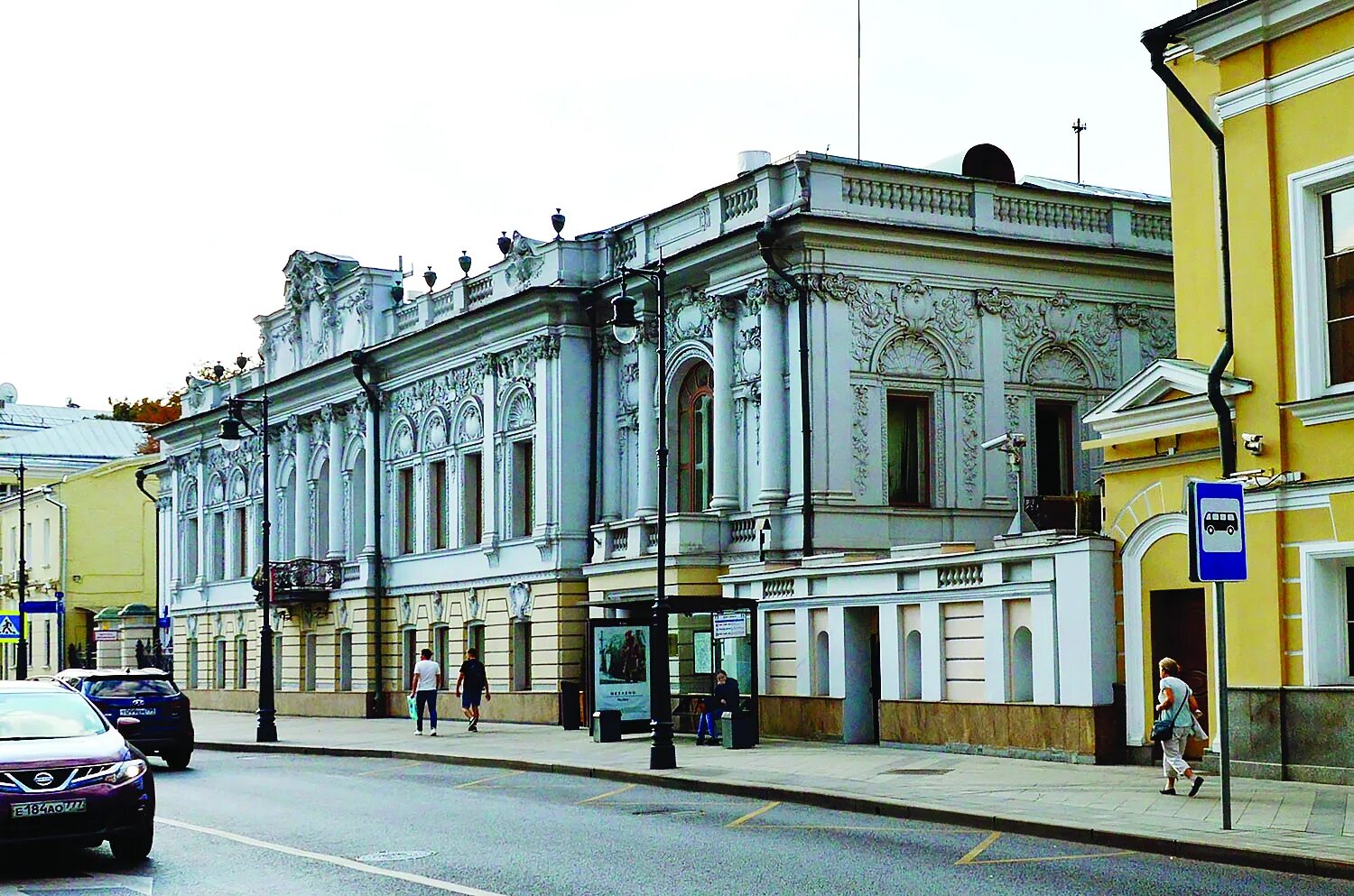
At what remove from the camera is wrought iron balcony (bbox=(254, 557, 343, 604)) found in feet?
160

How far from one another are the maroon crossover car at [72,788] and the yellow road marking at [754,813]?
5731 mm

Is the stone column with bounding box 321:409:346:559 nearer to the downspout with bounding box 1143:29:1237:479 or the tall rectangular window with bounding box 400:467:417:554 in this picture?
the tall rectangular window with bounding box 400:467:417:554

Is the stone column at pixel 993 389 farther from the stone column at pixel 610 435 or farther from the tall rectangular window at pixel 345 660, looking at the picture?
the tall rectangular window at pixel 345 660

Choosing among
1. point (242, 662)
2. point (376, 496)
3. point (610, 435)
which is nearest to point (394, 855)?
point (610, 435)

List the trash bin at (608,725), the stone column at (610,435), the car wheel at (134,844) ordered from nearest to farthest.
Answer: the car wheel at (134,844) → the trash bin at (608,725) → the stone column at (610,435)

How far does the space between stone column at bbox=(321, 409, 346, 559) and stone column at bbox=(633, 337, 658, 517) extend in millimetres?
14647

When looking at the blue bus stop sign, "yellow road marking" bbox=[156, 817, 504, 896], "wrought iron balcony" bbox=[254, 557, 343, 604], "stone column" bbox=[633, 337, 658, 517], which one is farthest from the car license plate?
"wrought iron balcony" bbox=[254, 557, 343, 604]

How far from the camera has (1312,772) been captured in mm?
18859

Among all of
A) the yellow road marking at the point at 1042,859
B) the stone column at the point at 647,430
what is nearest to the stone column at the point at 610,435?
the stone column at the point at 647,430

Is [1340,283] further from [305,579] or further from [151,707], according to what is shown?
[305,579]

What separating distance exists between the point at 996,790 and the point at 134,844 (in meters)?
9.51

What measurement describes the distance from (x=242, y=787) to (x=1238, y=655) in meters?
12.8

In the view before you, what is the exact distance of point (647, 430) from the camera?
122 feet

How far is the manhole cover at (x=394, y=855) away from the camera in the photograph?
14.9 m
